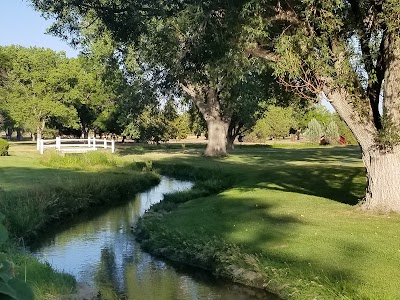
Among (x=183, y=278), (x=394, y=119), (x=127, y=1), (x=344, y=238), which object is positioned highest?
(x=127, y=1)

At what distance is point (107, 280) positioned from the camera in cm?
1151

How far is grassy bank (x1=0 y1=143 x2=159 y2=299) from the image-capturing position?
31.6ft

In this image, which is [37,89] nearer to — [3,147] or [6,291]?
[3,147]

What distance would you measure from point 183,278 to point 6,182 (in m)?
11.0

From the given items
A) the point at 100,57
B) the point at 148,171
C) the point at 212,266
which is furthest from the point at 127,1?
the point at 100,57

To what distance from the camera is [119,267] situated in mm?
12555

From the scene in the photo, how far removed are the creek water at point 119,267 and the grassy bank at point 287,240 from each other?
42 centimetres

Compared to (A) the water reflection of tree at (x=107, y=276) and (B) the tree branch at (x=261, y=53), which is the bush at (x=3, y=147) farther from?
(B) the tree branch at (x=261, y=53)

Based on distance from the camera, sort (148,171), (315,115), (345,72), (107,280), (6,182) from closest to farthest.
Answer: (107,280)
(345,72)
(6,182)
(148,171)
(315,115)

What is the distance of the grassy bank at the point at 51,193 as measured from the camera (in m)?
9.65

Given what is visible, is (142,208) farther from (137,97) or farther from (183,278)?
(183,278)

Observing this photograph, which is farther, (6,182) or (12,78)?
(12,78)

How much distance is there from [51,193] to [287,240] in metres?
9.54

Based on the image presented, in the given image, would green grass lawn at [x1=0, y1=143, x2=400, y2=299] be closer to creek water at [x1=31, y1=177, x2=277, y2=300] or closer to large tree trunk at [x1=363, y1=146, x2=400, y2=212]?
large tree trunk at [x1=363, y1=146, x2=400, y2=212]
